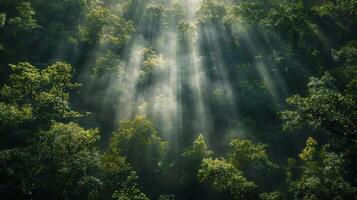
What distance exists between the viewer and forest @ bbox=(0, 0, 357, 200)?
108ft

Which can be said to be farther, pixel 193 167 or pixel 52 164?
pixel 193 167

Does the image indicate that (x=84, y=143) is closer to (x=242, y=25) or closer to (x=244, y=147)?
(x=244, y=147)

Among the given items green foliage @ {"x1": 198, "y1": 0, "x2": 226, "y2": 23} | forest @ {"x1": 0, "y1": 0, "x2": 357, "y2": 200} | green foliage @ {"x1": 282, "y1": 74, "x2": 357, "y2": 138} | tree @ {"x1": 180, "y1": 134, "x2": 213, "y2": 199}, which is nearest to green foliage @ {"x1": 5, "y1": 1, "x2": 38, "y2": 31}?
forest @ {"x1": 0, "y1": 0, "x2": 357, "y2": 200}

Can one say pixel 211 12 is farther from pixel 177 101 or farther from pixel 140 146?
pixel 140 146

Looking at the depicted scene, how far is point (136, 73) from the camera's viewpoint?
5962 cm

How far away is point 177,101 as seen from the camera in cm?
5684

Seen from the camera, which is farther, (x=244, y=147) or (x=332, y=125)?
(x=244, y=147)

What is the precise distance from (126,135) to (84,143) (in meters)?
9.28

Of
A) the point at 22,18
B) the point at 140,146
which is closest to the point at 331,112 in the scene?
the point at 140,146

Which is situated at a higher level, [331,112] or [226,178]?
[226,178]

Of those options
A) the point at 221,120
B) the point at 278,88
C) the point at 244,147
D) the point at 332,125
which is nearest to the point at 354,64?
the point at 278,88

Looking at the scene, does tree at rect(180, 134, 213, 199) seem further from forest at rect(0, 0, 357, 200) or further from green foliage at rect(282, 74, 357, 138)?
green foliage at rect(282, 74, 357, 138)

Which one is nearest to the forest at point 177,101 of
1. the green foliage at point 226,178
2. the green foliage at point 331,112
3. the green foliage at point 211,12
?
the green foliage at point 331,112

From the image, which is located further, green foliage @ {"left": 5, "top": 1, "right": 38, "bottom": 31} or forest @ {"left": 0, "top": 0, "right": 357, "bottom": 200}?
green foliage @ {"left": 5, "top": 1, "right": 38, "bottom": 31}
